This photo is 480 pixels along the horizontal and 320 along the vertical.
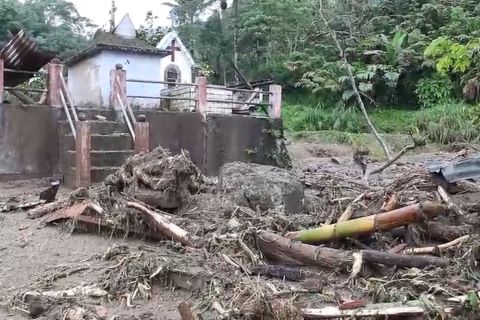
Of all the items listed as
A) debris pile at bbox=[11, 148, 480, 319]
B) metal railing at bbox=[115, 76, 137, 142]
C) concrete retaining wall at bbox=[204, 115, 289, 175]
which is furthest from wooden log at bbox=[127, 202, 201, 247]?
concrete retaining wall at bbox=[204, 115, 289, 175]

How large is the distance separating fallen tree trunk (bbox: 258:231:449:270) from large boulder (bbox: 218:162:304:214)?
185 centimetres

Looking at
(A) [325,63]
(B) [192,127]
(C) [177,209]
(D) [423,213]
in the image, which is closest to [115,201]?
(C) [177,209]

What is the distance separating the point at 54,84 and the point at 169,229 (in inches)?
245

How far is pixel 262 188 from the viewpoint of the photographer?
808 cm

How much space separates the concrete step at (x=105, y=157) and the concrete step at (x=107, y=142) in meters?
0.19

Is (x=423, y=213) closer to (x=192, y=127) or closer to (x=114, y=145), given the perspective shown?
(x=114, y=145)

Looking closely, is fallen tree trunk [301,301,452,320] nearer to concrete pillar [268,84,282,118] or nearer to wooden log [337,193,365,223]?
wooden log [337,193,365,223]

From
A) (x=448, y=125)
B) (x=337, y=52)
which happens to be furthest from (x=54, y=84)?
(x=337, y=52)

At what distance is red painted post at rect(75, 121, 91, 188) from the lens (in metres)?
10.3

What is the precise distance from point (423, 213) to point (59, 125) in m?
8.18

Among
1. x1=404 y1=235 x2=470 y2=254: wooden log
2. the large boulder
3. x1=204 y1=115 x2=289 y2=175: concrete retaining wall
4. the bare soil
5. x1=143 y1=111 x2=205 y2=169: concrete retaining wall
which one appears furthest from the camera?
x1=204 y1=115 x2=289 y2=175: concrete retaining wall

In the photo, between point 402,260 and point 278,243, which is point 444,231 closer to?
point 402,260

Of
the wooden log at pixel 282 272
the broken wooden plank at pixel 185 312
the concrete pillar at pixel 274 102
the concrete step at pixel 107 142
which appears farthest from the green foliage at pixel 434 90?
the broken wooden plank at pixel 185 312

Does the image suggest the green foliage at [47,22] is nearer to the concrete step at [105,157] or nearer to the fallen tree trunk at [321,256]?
the concrete step at [105,157]
